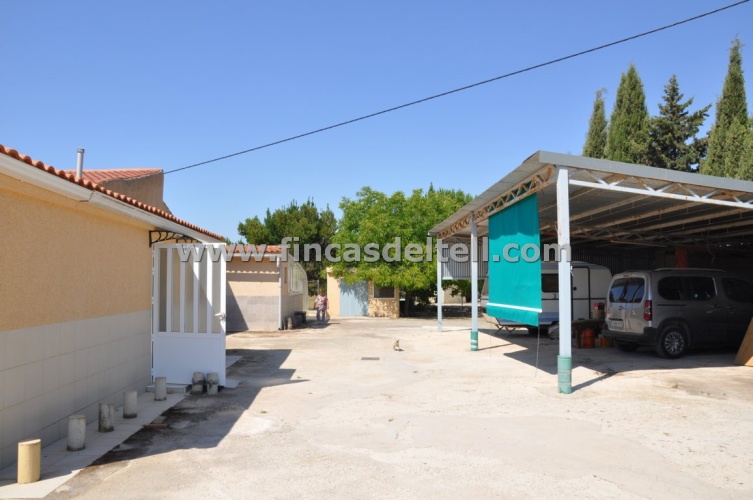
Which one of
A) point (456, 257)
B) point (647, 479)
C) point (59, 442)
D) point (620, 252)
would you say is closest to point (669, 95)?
point (620, 252)

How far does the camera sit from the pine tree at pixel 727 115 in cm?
2473

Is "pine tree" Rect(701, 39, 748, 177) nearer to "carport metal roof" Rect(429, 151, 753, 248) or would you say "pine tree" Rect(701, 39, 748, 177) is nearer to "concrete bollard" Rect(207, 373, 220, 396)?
"carport metal roof" Rect(429, 151, 753, 248)

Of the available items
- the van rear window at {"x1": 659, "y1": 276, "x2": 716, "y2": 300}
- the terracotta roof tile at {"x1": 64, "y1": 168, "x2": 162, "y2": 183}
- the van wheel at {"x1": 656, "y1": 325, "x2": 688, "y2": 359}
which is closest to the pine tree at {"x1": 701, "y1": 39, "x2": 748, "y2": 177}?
the van rear window at {"x1": 659, "y1": 276, "x2": 716, "y2": 300}

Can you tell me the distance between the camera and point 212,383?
8.71 metres

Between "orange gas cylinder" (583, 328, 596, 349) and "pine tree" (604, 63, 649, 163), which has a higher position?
"pine tree" (604, 63, 649, 163)

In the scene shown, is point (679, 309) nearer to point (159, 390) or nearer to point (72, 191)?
point (159, 390)

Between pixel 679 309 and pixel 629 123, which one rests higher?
pixel 629 123

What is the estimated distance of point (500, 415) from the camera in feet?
23.5

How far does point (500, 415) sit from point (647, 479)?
2.50 metres

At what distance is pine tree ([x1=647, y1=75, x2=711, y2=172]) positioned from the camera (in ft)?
97.6

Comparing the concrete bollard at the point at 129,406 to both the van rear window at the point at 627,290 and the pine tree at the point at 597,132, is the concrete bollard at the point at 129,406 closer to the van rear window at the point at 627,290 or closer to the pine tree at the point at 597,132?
the van rear window at the point at 627,290

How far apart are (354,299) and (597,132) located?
18945 millimetres

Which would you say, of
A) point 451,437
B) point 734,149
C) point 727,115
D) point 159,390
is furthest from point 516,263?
point 727,115

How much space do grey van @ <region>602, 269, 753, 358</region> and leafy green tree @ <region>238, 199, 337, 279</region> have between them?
27147mm
